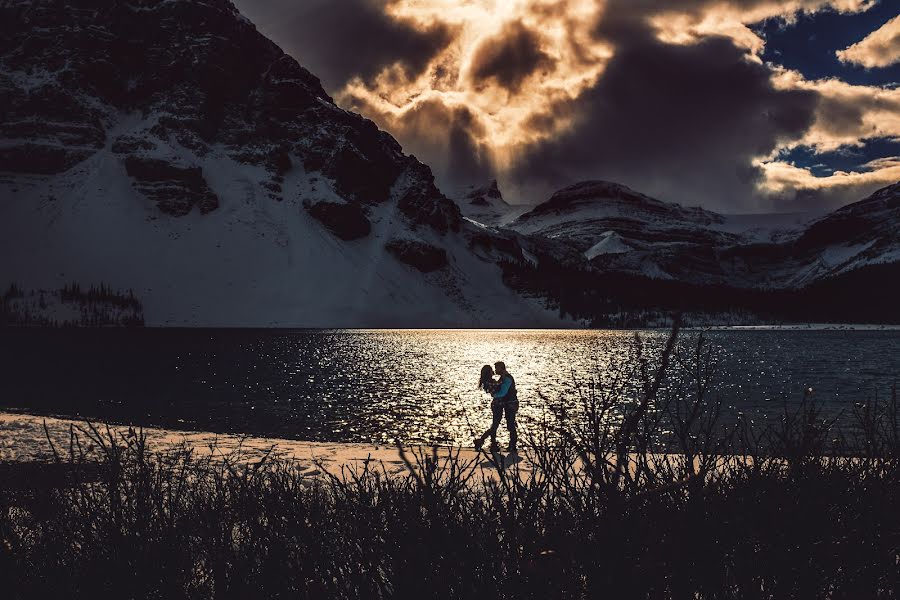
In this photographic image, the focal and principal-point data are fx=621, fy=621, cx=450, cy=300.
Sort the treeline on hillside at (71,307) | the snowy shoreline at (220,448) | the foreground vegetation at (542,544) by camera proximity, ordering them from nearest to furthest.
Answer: the foreground vegetation at (542,544) < the snowy shoreline at (220,448) < the treeline on hillside at (71,307)

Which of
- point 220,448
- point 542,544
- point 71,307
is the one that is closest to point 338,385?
point 220,448

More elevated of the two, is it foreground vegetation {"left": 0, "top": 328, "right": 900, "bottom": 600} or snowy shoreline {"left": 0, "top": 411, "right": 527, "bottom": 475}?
foreground vegetation {"left": 0, "top": 328, "right": 900, "bottom": 600}

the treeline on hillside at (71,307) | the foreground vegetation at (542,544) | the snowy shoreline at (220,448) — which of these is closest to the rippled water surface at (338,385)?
the snowy shoreline at (220,448)

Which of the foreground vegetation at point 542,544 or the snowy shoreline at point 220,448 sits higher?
the foreground vegetation at point 542,544

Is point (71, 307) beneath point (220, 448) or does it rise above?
above

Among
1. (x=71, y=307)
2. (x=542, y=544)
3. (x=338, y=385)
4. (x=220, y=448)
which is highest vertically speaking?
(x=71, y=307)

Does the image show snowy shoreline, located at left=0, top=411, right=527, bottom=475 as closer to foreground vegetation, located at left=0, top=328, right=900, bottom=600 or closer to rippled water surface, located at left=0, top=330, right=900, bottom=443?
rippled water surface, located at left=0, top=330, right=900, bottom=443

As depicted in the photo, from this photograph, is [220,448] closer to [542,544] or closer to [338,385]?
[542,544]

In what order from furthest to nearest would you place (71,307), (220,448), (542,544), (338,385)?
(71,307) < (338,385) < (220,448) < (542,544)

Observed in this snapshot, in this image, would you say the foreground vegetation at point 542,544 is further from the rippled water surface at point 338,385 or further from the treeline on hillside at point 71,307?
the treeline on hillside at point 71,307

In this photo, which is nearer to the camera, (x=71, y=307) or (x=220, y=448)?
(x=220, y=448)

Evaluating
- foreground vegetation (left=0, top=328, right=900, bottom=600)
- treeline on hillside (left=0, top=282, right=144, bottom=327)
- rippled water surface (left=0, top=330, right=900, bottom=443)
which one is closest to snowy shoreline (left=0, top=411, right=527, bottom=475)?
rippled water surface (left=0, top=330, right=900, bottom=443)

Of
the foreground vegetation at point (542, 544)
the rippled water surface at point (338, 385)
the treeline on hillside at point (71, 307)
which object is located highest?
the treeline on hillside at point (71, 307)

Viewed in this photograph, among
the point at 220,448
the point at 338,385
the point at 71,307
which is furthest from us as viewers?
the point at 71,307
